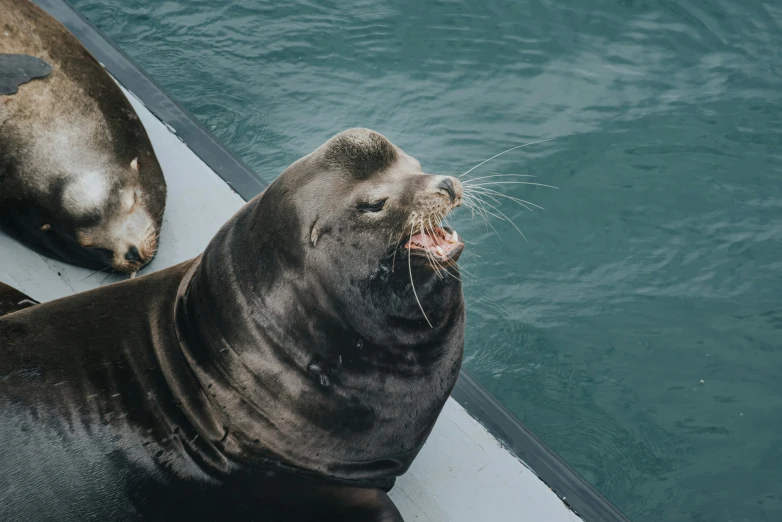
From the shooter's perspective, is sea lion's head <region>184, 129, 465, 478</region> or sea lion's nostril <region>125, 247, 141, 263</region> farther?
sea lion's nostril <region>125, 247, 141, 263</region>

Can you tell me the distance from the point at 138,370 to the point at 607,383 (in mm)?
3382

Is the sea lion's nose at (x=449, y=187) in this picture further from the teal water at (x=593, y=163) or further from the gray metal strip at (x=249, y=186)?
the teal water at (x=593, y=163)

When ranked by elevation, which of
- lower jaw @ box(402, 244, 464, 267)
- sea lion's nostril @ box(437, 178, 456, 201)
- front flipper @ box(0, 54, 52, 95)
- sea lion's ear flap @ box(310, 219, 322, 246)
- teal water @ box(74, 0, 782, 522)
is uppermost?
front flipper @ box(0, 54, 52, 95)

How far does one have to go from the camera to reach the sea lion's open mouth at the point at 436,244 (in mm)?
2789

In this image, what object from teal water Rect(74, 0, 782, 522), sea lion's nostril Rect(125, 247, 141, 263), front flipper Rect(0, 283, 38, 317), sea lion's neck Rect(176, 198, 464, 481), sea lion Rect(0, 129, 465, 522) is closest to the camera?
sea lion Rect(0, 129, 465, 522)

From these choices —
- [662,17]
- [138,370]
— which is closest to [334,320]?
[138,370]

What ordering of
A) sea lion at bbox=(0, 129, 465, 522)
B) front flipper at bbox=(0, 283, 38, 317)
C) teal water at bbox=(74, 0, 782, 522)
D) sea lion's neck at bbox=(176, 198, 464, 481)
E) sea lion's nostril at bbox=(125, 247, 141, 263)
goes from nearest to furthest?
sea lion at bbox=(0, 129, 465, 522), sea lion's neck at bbox=(176, 198, 464, 481), front flipper at bbox=(0, 283, 38, 317), sea lion's nostril at bbox=(125, 247, 141, 263), teal water at bbox=(74, 0, 782, 522)

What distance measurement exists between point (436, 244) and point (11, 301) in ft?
6.29

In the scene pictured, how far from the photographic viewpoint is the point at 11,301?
11.4 ft

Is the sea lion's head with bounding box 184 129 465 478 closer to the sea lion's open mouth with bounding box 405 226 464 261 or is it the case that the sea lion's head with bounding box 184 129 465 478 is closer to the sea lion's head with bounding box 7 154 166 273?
the sea lion's open mouth with bounding box 405 226 464 261

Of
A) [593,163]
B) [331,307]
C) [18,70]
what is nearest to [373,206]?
[331,307]

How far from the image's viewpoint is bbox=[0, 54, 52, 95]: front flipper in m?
4.22

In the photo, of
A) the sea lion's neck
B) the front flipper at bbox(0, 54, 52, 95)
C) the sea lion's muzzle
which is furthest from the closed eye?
the front flipper at bbox(0, 54, 52, 95)

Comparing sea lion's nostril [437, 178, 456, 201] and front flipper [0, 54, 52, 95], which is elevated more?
front flipper [0, 54, 52, 95]
